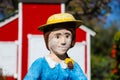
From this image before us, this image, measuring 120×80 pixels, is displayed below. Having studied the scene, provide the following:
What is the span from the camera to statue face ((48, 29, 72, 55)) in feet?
20.9

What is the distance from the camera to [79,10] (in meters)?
16.4

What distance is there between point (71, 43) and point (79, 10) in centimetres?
996

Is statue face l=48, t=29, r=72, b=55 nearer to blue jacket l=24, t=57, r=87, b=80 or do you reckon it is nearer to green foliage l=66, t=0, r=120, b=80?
blue jacket l=24, t=57, r=87, b=80

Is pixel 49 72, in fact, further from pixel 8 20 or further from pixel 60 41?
pixel 8 20

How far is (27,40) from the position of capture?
11750mm

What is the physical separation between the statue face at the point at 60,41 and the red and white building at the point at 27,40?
16.8 ft

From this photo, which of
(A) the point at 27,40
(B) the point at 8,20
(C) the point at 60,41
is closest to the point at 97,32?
(B) the point at 8,20

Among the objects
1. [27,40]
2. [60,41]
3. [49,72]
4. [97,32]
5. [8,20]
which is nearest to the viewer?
[49,72]

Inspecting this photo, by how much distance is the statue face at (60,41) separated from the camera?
20.9 feet

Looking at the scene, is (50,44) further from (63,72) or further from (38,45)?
(38,45)

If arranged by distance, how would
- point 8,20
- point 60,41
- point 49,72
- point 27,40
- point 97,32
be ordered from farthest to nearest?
point 97,32
point 8,20
point 27,40
point 60,41
point 49,72

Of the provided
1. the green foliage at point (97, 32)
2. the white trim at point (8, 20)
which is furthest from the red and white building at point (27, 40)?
the green foliage at point (97, 32)

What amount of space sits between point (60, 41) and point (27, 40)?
17.8 ft

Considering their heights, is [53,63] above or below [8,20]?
above
